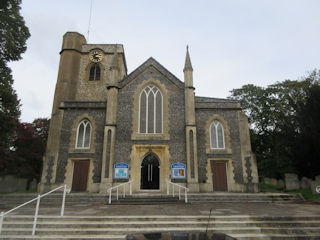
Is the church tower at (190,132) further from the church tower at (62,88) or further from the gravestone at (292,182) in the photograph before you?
the church tower at (62,88)

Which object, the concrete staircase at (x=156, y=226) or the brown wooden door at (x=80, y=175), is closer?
the concrete staircase at (x=156, y=226)

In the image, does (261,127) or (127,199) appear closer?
(127,199)

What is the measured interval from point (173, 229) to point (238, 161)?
39.2 ft

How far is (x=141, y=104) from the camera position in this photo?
18547mm

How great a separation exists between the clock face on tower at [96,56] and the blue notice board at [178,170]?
17.2m

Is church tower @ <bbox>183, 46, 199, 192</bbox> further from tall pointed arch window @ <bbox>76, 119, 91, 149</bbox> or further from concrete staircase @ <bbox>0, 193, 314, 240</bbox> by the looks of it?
tall pointed arch window @ <bbox>76, 119, 91, 149</bbox>

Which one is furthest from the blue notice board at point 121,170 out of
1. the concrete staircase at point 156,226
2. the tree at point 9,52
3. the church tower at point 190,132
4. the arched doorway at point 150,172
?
the concrete staircase at point 156,226

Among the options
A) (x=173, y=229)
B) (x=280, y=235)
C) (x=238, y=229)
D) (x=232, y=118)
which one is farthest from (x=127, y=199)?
(x=232, y=118)

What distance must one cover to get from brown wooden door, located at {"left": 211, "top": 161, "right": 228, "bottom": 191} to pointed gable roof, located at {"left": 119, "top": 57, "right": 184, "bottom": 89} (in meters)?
7.41

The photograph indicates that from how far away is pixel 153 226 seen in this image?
7.14 metres

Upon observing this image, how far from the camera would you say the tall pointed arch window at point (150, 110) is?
17.9m

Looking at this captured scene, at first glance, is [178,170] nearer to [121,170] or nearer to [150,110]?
[121,170]

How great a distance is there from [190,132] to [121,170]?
20.3 feet

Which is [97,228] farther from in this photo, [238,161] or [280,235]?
[238,161]
